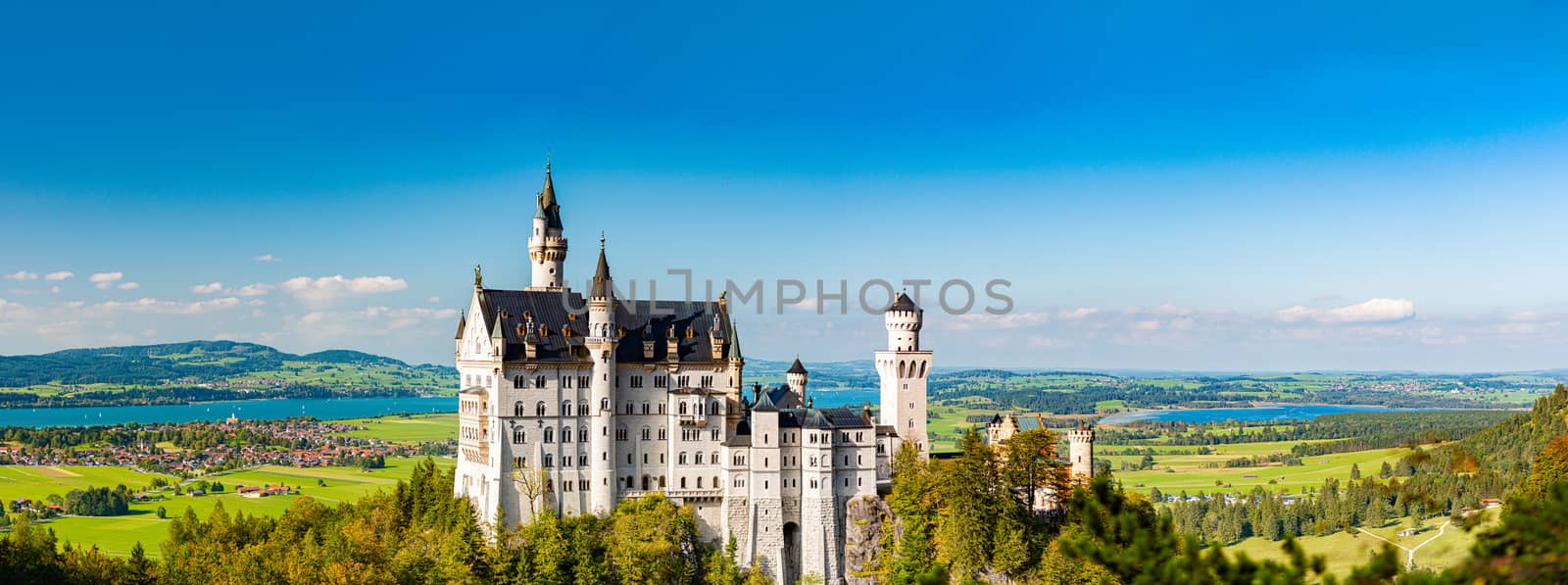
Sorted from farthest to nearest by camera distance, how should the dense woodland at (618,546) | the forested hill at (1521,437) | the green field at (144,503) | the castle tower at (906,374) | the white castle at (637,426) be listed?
the green field at (144,503)
the forested hill at (1521,437)
the castle tower at (906,374)
the white castle at (637,426)
the dense woodland at (618,546)

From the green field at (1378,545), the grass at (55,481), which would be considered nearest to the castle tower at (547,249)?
the green field at (1378,545)

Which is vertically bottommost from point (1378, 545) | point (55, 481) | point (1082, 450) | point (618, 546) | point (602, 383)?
point (55, 481)

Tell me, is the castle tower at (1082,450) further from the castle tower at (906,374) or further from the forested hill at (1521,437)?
the forested hill at (1521,437)

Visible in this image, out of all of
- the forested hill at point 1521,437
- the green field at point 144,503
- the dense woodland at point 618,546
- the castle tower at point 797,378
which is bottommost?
the green field at point 144,503

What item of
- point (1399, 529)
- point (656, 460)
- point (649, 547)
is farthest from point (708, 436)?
point (1399, 529)

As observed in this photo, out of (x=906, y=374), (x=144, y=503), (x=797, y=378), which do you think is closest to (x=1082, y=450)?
(x=906, y=374)

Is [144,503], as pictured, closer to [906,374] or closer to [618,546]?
[618,546]
